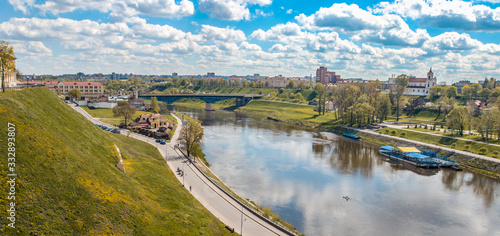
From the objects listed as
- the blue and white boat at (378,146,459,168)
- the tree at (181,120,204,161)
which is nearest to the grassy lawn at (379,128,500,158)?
the blue and white boat at (378,146,459,168)

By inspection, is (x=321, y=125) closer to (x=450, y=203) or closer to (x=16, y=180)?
(x=450, y=203)

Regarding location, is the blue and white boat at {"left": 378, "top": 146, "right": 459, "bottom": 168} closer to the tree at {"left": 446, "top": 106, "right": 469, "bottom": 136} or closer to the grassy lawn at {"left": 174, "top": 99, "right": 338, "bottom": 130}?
the tree at {"left": 446, "top": 106, "right": 469, "bottom": 136}

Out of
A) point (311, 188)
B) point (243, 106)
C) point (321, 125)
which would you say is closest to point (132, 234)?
point (311, 188)

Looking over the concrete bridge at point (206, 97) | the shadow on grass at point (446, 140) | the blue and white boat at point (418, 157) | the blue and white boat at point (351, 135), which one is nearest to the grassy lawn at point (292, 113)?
the concrete bridge at point (206, 97)

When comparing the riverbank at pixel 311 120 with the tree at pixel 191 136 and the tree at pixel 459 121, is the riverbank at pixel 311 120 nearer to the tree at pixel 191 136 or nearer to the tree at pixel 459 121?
the tree at pixel 459 121

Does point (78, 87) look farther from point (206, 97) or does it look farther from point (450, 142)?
point (450, 142)

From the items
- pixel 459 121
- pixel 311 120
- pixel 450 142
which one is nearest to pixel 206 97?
pixel 311 120

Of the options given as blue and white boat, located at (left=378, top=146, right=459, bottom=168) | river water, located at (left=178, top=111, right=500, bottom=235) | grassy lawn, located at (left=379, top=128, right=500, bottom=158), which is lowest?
river water, located at (left=178, top=111, right=500, bottom=235)
